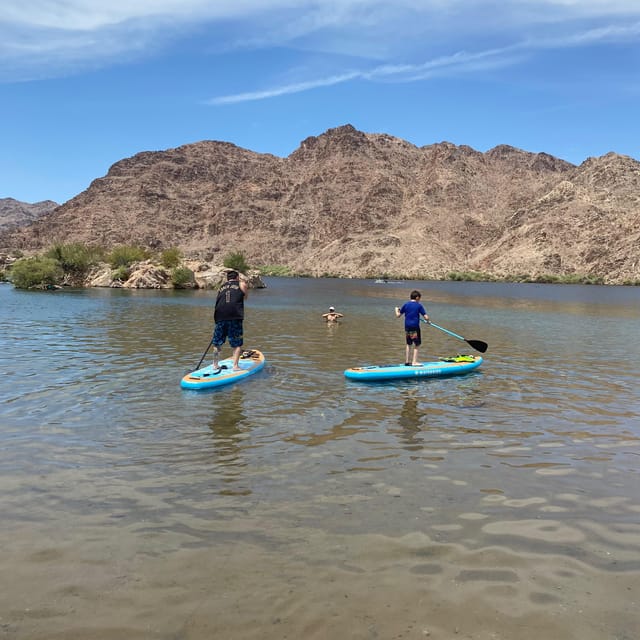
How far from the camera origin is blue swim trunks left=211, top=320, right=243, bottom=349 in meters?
15.1

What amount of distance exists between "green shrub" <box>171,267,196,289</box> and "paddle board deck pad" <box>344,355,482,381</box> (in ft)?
213

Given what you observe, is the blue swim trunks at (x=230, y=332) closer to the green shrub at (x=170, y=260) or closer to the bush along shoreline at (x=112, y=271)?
the bush along shoreline at (x=112, y=271)

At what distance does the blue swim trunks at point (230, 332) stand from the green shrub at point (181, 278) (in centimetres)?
6406

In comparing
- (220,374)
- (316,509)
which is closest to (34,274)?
(220,374)

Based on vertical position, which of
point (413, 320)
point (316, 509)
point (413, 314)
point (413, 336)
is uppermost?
point (413, 314)

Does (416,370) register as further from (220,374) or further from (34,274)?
(34,274)

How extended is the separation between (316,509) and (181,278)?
241 ft

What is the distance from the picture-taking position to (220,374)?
1420 centimetres

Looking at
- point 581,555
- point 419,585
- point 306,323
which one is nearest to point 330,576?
point 419,585

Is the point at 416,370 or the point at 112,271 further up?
the point at 112,271

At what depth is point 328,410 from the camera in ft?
38.5

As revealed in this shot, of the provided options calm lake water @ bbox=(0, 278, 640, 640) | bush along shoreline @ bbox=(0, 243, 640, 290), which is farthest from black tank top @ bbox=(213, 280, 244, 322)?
bush along shoreline @ bbox=(0, 243, 640, 290)

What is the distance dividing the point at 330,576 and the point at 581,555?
8.67ft

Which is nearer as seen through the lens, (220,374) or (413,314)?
(220,374)
